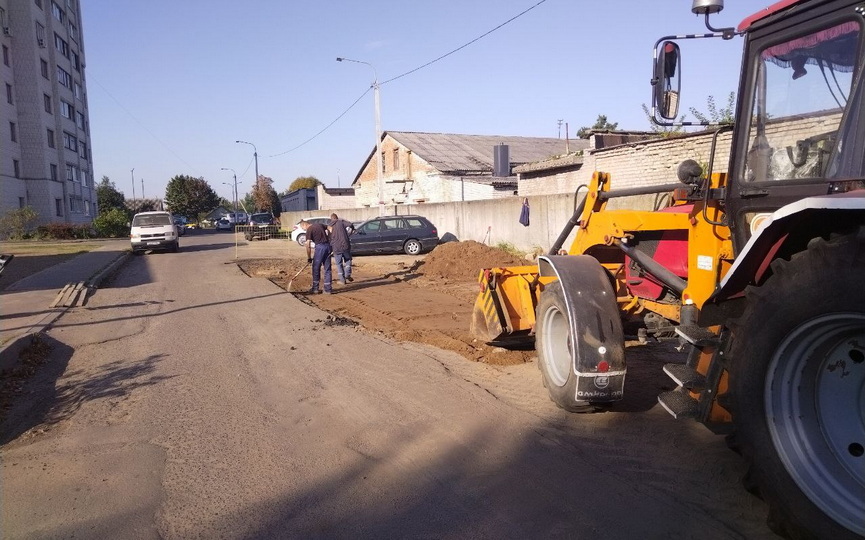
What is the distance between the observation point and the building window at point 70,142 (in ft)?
165

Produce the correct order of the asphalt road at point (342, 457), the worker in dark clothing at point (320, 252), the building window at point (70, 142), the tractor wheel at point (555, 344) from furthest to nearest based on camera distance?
the building window at point (70, 142) < the worker in dark clothing at point (320, 252) < the tractor wheel at point (555, 344) < the asphalt road at point (342, 457)

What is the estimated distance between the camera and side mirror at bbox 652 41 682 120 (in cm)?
383

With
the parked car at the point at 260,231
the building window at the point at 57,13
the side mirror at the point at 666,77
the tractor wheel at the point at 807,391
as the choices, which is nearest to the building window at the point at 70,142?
the building window at the point at 57,13

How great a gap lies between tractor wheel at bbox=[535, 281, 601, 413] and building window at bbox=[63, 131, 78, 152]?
54363 mm

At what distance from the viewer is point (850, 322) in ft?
8.77

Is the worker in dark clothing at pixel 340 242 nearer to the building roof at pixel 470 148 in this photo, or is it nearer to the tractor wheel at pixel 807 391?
the tractor wheel at pixel 807 391

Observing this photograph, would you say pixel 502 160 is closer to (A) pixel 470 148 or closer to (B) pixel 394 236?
(A) pixel 470 148

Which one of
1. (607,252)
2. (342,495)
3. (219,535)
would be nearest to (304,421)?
(342,495)

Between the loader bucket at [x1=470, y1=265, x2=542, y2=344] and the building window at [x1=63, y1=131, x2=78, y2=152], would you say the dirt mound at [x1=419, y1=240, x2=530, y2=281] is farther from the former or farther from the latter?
the building window at [x1=63, y1=131, x2=78, y2=152]

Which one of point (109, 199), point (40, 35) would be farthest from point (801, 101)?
point (109, 199)

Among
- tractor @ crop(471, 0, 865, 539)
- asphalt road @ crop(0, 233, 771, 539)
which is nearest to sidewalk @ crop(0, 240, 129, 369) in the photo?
asphalt road @ crop(0, 233, 771, 539)

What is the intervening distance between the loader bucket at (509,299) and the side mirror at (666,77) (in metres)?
3.05

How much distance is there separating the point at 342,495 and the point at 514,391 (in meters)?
2.51

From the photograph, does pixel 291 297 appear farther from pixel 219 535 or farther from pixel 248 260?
pixel 248 260
